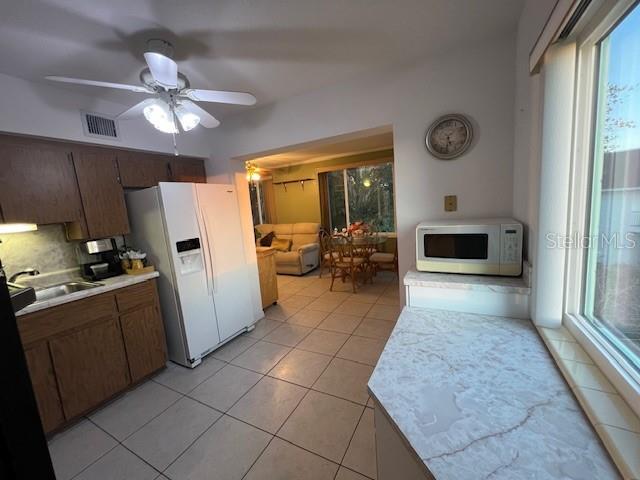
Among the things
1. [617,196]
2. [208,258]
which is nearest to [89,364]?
[208,258]

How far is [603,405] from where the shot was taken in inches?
28.5

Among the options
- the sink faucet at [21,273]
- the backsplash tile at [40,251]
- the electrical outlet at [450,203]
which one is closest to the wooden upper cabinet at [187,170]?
the backsplash tile at [40,251]

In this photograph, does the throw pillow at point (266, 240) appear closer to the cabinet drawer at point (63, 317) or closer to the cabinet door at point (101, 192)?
the cabinet door at point (101, 192)

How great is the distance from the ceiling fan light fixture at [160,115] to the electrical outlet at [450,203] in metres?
2.00

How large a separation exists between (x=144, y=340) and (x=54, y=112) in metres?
1.86

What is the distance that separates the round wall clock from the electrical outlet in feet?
0.95

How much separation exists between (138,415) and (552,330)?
2.57 meters

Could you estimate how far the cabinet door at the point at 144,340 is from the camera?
208cm

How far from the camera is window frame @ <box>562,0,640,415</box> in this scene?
31.8 inches

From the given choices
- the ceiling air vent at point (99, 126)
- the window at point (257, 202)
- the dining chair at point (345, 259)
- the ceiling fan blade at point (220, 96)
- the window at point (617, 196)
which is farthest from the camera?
the window at point (257, 202)

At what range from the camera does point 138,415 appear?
6.07ft

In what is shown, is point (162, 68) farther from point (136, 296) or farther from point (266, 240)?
point (266, 240)

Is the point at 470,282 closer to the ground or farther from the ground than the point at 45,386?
farther from the ground

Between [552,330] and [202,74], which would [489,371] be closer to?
[552,330]
